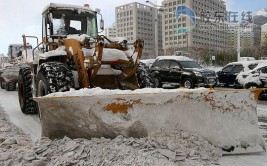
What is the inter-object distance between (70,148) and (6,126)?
2.93 metres

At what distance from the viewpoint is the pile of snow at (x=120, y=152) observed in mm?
3756

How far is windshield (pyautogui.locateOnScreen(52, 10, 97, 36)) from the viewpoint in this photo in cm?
703

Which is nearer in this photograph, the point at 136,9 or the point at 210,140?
the point at 210,140

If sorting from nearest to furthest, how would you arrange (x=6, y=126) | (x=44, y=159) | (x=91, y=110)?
(x=44, y=159), (x=91, y=110), (x=6, y=126)

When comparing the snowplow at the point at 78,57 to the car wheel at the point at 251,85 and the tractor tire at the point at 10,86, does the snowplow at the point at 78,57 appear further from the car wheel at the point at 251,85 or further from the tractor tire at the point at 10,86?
the tractor tire at the point at 10,86

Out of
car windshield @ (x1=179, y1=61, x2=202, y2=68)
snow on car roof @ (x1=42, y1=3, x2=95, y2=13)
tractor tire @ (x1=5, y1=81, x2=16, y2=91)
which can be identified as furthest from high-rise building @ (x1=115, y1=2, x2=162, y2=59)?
snow on car roof @ (x1=42, y1=3, x2=95, y2=13)

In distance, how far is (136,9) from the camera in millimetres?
46469

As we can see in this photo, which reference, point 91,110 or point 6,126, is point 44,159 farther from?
point 6,126

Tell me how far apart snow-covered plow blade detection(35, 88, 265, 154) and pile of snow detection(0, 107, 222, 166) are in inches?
4.9

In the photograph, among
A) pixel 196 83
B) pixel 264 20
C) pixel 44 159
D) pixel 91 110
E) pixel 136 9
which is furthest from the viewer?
pixel 264 20

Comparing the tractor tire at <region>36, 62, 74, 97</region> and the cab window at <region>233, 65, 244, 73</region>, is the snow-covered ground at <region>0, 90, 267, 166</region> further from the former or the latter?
the cab window at <region>233, 65, 244, 73</region>

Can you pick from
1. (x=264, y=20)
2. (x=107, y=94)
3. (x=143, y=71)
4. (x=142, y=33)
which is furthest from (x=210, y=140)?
(x=264, y=20)

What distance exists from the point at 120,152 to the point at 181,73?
11681mm

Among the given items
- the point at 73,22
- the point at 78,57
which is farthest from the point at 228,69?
the point at 78,57
